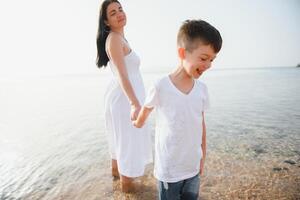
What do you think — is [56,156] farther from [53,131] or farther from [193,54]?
[193,54]

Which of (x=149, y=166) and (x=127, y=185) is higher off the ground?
(x=127, y=185)

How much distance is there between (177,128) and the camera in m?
2.37

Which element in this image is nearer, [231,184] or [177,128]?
[177,128]

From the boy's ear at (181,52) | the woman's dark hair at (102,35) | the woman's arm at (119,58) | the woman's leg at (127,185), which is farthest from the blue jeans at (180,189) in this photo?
the woman's dark hair at (102,35)

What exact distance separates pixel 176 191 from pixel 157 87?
91 centimetres

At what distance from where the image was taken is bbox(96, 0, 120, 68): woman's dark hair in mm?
3743

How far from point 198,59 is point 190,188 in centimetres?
112

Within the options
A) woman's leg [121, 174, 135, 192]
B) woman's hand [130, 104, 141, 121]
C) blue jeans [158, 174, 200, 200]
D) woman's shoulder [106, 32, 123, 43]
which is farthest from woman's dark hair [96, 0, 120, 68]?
blue jeans [158, 174, 200, 200]

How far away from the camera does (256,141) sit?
6719mm

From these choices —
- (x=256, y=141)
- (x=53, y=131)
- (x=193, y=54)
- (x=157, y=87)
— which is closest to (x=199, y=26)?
(x=193, y=54)

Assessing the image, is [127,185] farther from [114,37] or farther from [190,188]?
[114,37]

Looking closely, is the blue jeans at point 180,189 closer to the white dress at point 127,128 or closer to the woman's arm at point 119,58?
the woman's arm at point 119,58

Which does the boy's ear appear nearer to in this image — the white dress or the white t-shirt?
the white t-shirt

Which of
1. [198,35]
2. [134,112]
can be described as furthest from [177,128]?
[134,112]
